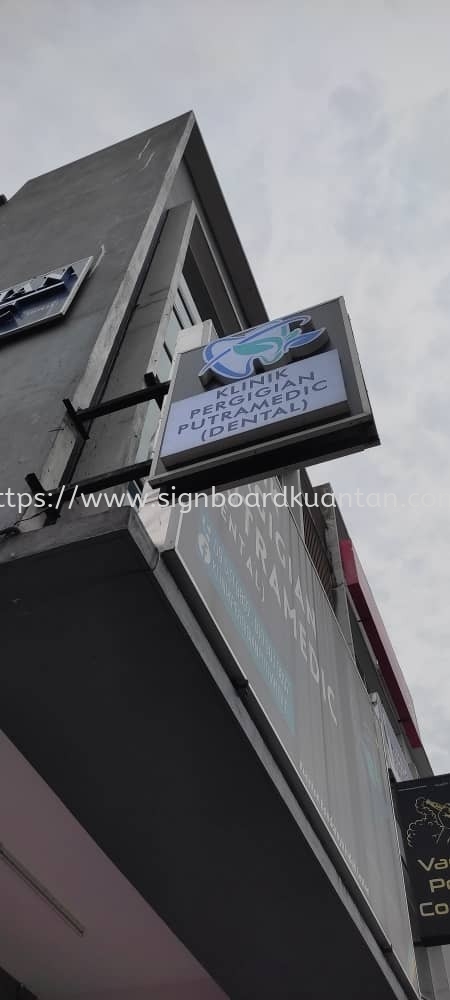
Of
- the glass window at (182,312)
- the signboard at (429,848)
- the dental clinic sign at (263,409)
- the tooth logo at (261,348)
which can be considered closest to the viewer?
the dental clinic sign at (263,409)

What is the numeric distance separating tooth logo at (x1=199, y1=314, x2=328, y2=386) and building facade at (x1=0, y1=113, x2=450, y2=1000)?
0.51m

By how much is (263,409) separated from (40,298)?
4324mm

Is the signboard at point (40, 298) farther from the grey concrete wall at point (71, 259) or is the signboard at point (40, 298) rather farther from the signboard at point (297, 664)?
the signboard at point (297, 664)

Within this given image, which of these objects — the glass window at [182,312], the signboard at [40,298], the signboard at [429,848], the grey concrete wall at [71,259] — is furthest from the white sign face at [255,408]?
the signboard at [429,848]

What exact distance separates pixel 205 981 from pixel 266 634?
10.9 ft

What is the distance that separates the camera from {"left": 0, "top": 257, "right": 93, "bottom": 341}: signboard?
7.10 meters

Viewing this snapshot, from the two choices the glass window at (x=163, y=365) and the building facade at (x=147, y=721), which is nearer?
the building facade at (x=147, y=721)

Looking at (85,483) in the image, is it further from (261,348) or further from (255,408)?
(261,348)

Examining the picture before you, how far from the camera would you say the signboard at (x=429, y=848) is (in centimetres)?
882

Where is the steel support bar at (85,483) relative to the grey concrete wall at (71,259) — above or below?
below

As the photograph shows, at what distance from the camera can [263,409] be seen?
14.6 feet

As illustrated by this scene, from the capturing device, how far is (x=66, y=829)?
5121 mm

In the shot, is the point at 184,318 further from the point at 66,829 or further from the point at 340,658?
the point at 66,829

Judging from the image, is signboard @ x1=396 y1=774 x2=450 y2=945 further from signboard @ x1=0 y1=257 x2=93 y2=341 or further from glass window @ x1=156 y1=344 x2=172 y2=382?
signboard @ x1=0 y1=257 x2=93 y2=341
